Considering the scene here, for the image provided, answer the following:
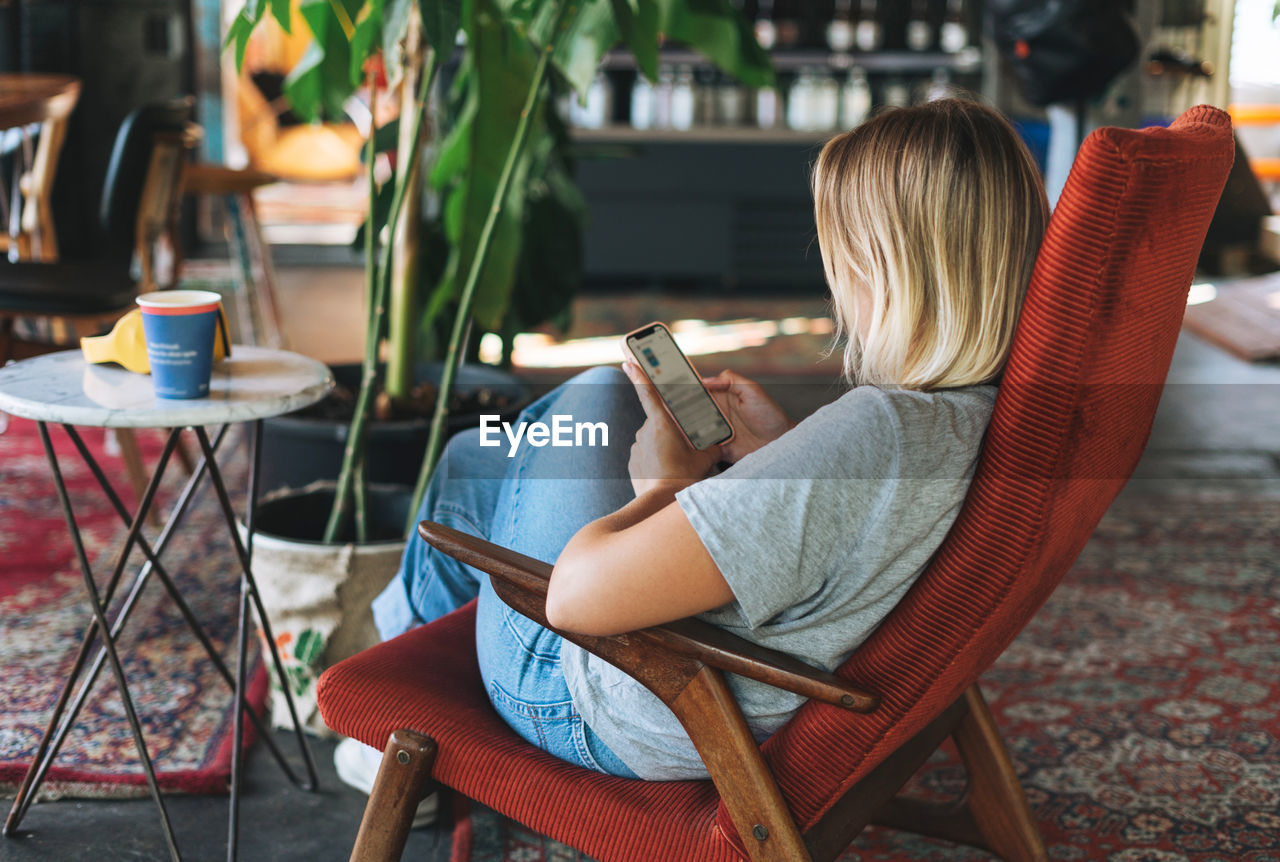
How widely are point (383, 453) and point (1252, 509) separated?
7.33 feet

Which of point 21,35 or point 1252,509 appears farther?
point 21,35

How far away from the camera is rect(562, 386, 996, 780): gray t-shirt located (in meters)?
0.90

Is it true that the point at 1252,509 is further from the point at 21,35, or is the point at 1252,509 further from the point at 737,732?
the point at 21,35

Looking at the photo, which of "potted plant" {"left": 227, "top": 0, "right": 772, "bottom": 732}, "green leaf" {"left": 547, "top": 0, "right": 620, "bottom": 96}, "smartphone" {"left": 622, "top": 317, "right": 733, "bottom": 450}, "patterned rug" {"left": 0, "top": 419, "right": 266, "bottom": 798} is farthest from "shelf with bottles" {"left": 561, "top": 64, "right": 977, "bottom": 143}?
"smartphone" {"left": 622, "top": 317, "right": 733, "bottom": 450}

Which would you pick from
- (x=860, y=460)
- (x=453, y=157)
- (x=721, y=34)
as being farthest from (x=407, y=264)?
(x=860, y=460)

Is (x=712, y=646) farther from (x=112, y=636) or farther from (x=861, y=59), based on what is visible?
(x=861, y=59)

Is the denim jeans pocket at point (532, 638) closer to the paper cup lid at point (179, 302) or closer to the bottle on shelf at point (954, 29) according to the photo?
the paper cup lid at point (179, 302)

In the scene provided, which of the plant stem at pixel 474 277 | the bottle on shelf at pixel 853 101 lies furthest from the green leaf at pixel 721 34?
the bottle on shelf at pixel 853 101

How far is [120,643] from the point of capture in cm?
204

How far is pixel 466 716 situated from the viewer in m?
1.17

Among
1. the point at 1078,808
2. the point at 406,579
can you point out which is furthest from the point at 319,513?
the point at 1078,808

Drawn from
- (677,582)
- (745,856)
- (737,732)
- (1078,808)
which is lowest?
(1078,808)

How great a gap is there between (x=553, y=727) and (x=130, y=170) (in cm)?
191

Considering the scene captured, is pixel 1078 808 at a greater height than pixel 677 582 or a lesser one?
lesser
